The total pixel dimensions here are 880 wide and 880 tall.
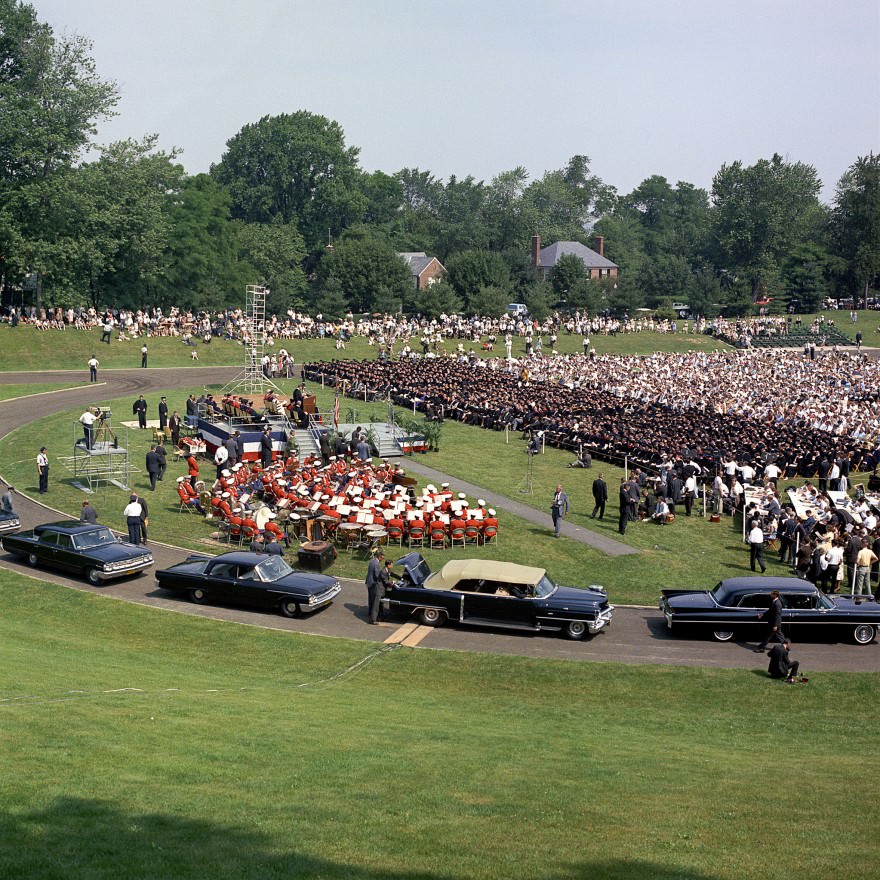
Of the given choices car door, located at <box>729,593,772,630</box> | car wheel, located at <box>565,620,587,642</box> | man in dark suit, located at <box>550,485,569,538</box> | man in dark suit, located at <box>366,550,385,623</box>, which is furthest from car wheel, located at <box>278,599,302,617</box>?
man in dark suit, located at <box>550,485,569,538</box>

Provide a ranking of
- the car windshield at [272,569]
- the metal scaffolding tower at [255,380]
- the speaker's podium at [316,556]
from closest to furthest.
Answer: the car windshield at [272,569] → the speaker's podium at [316,556] → the metal scaffolding tower at [255,380]

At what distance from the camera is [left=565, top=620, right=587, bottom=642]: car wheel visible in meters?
22.2

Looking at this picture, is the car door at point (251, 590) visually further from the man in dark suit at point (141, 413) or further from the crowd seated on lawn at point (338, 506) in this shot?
the man in dark suit at point (141, 413)

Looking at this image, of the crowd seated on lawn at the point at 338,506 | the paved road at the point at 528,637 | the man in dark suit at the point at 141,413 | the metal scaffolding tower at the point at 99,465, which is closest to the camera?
the paved road at the point at 528,637

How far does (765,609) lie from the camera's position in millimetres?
22141

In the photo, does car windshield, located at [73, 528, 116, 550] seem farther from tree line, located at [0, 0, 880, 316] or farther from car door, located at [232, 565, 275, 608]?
tree line, located at [0, 0, 880, 316]

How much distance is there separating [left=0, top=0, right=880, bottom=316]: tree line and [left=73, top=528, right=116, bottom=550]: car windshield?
1986 inches

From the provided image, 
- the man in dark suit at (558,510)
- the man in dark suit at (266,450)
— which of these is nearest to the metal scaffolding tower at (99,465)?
the man in dark suit at (266,450)

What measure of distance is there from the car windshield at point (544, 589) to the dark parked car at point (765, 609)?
8.61 ft

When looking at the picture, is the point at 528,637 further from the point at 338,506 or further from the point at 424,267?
the point at 424,267

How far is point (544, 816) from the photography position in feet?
38.6

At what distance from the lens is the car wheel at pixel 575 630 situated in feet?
72.7

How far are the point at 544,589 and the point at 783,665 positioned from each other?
5355 millimetres

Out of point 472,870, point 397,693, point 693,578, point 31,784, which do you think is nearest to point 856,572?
point 693,578
